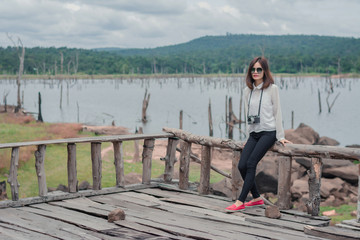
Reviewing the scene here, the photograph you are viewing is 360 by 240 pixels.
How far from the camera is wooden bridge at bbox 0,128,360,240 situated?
16.3ft

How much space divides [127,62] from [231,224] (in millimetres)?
123050

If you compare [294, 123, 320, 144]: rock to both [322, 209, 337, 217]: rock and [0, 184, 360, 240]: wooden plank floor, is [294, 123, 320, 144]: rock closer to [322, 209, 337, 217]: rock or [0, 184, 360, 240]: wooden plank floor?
[322, 209, 337, 217]: rock

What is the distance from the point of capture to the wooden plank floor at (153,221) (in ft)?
16.1

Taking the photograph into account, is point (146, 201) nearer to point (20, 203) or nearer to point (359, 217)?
point (20, 203)

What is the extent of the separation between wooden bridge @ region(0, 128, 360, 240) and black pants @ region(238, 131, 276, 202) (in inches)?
10.5

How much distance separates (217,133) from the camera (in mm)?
37156

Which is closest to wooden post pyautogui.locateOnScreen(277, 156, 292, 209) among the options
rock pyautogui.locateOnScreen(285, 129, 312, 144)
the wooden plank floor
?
the wooden plank floor

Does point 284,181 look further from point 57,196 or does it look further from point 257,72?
point 57,196

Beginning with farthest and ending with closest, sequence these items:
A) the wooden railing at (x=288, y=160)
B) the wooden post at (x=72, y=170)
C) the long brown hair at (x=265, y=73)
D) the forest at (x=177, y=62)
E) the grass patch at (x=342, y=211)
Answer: the forest at (x=177, y=62)
the grass patch at (x=342, y=211)
the wooden post at (x=72, y=170)
the long brown hair at (x=265, y=73)
the wooden railing at (x=288, y=160)

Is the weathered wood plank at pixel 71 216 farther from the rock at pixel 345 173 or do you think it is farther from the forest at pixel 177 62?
the forest at pixel 177 62

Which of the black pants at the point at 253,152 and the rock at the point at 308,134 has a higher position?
the black pants at the point at 253,152

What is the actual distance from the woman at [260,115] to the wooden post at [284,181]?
1.03 feet

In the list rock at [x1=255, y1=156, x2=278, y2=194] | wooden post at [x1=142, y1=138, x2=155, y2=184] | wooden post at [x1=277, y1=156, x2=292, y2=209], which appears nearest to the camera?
wooden post at [x1=277, y1=156, x2=292, y2=209]

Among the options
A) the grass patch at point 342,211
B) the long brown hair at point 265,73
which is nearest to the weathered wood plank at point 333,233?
the long brown hair at point 265,73
